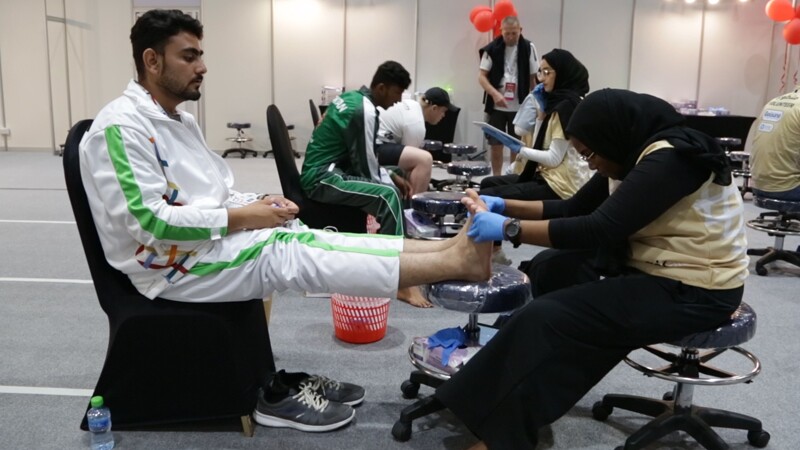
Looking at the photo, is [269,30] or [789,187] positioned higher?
[269,30]

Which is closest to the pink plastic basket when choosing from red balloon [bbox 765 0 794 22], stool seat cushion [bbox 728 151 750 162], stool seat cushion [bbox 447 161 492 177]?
stool seat cushion [bbox 447 161 492 177]

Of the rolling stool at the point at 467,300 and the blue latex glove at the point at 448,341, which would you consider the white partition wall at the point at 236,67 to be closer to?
the blue latex glove at the point at 448,341

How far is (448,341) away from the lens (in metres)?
2.12

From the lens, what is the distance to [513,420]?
5.46 ft

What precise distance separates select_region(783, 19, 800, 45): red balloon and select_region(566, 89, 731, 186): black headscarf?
7122 mm

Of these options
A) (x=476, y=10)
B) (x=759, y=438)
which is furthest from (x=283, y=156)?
(x=476, y=10)

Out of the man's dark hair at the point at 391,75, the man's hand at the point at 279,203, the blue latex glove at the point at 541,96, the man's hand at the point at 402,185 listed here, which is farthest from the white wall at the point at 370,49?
the man's hand at the point at 279,203

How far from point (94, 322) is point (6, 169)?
18.4 ft

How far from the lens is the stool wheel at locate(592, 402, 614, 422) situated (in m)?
2.12

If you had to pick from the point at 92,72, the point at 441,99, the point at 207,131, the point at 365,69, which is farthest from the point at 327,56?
the point at 441,99

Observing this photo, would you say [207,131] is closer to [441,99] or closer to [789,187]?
[441,99]

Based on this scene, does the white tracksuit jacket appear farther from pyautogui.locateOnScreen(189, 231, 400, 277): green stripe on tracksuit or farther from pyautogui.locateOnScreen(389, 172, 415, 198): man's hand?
pyautogui.locateOnScreen(389, 172, 415, 198): man's hand

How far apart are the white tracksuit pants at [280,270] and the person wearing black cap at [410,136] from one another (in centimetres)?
225

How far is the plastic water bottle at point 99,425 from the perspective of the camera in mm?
1868
